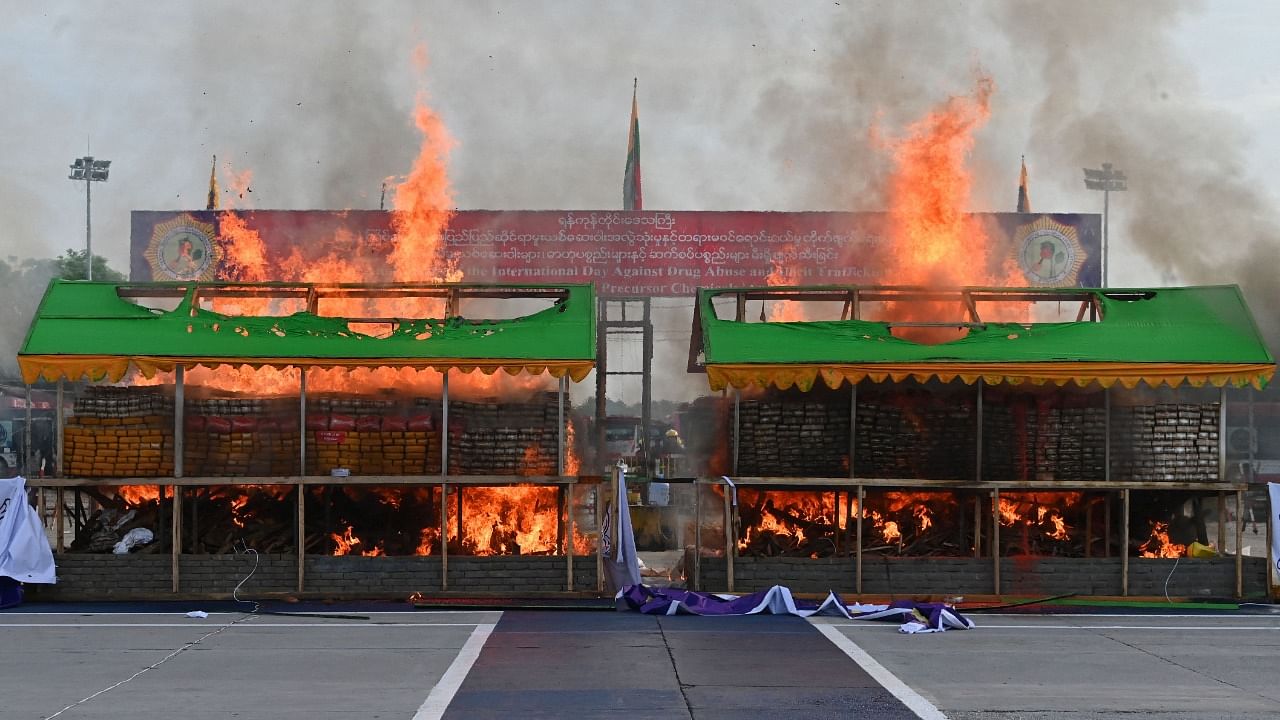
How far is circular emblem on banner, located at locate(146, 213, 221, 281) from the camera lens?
29.6m

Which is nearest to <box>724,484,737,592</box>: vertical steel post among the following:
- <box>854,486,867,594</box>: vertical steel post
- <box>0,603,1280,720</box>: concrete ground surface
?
<box>0,603,1280,720</box>: concrete ground surface

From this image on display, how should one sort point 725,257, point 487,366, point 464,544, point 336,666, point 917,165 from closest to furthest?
point 336,666 → point 487,366 → point 464,544 → point 917,165 → point 725,257

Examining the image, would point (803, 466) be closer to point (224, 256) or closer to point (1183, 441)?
point (1183, 441)

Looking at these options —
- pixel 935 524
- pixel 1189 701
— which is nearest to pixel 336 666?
pixel 1189 701

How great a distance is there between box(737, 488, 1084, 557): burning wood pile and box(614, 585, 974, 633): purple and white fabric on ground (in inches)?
60.3

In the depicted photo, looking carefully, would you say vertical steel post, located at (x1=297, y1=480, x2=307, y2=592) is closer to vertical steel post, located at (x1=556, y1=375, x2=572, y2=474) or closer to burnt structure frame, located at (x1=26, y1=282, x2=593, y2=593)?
burnt structure frame, located at (x1=26, y1=282, x2=593, y2=593)

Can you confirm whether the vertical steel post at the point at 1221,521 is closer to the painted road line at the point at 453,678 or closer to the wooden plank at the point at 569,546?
the wooden plank at the point at 569,546

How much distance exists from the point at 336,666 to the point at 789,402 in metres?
7.39

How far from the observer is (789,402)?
16.5 metres

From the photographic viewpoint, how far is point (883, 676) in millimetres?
10758

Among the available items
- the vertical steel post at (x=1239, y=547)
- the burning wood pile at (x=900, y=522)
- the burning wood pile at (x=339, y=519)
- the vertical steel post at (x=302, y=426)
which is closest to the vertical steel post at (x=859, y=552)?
the burning wood pile at (x=900, y=522)

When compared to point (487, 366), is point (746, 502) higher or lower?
lower

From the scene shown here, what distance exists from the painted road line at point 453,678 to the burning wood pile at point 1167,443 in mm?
8319

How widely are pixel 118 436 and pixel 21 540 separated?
1.63m
